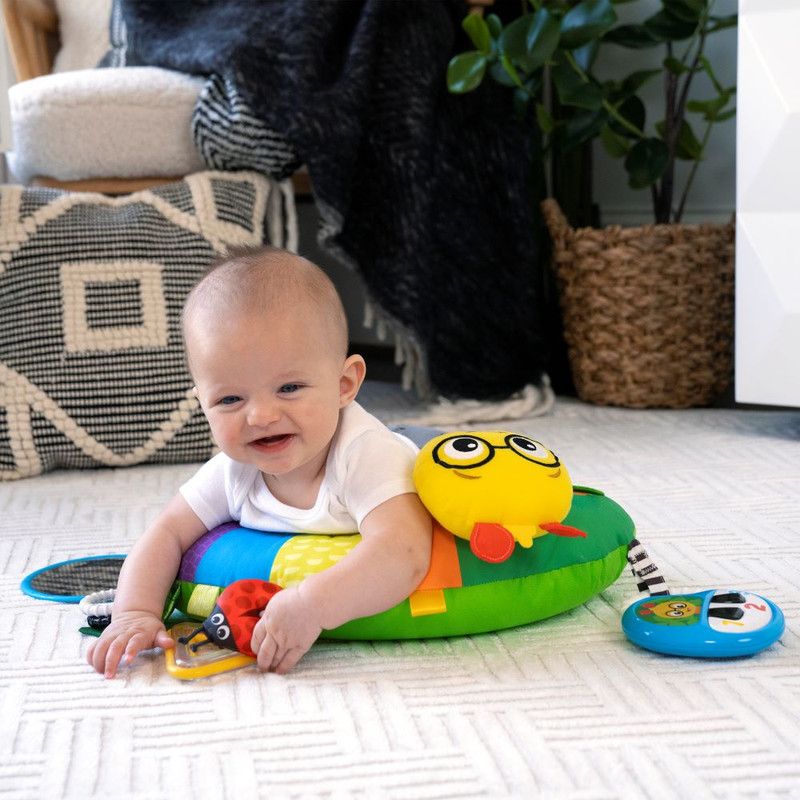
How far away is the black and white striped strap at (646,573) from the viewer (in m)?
0.89

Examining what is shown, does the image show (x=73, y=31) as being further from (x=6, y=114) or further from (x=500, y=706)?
(x=500, y=706)

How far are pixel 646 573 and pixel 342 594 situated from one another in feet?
0.85

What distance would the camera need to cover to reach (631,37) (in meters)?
1.78

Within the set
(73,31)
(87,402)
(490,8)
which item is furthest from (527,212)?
(73,31)

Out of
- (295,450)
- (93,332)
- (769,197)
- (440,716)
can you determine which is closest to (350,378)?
(295,450)

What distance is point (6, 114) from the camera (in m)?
1.52

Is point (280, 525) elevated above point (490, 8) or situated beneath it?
situated beneath

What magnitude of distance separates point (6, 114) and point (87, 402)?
1.32ft

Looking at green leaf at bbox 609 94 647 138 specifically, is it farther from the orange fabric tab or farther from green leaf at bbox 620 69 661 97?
the orange fabric tab

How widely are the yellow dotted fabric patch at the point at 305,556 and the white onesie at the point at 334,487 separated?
2 centimetres

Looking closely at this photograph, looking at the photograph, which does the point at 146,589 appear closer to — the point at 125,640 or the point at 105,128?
the point at 125,640

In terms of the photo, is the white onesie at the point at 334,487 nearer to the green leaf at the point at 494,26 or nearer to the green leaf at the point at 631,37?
the green leaf at the point at 494,26

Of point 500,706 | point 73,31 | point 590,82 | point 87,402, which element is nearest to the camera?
point 500,706

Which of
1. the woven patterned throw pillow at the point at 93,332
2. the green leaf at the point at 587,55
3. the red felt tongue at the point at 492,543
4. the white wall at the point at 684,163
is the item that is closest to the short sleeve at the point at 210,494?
the red felt tongue at the point at 492,543
